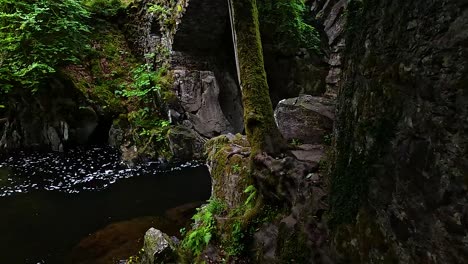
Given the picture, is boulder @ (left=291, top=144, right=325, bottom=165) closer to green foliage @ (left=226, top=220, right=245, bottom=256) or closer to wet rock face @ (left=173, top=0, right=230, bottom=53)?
green foliage @ (left=226, top=220, right=245, bottom=256)

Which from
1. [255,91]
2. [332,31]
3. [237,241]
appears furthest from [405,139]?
[332,31]

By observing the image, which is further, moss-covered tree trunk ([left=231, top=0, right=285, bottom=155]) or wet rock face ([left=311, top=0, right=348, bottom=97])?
wet rock face ([left=311, top=0, right=348, bottom=97])

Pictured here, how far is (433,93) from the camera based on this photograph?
209cm

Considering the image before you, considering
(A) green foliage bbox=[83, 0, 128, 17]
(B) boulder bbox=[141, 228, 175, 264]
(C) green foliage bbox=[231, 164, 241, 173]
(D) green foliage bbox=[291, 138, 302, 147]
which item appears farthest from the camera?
(A) green foliage bbox=[83, 0, 128, 17]

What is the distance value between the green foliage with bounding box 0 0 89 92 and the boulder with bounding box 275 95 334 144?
346 inches

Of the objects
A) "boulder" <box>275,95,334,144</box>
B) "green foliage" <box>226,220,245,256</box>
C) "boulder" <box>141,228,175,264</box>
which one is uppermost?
"boulder" <box>275,95,334,144</box>

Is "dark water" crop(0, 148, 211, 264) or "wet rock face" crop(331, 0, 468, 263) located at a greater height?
"wet rock face" crop(331, 0, 468, 263)

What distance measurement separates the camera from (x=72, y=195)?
8.66 metres

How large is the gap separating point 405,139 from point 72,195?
8.49 metres

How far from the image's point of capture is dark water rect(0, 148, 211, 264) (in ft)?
21.6

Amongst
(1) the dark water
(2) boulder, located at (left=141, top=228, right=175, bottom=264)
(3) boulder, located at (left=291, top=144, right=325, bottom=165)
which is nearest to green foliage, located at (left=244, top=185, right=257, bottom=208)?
(3) boulder, located at (left=291, top=144, right=325, bottom=165)

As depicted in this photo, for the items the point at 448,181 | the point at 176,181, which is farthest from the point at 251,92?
the point at 176,181

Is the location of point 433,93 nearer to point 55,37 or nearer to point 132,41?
point 55,37

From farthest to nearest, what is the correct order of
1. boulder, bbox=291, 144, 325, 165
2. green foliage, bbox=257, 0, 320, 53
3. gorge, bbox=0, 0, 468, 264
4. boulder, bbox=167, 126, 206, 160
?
green foliage, bbox=257, 0, 320, 53
boulder, bbox=167, 126, 206, 160
boulder, bbox=291, 144, 325, 165
gorge, bbox=0, 0, 468, 264
